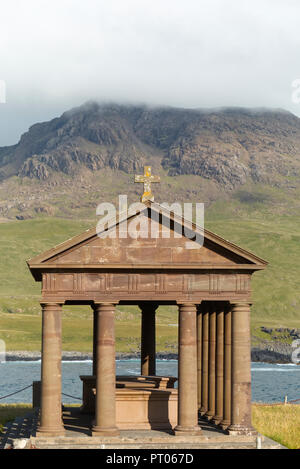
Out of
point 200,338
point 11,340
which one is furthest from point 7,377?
point 200,338

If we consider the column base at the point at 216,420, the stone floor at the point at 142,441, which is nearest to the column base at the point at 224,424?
the stone floor at the point at 142,441

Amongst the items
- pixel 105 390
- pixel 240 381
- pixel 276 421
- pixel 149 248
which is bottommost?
pixel 276 421

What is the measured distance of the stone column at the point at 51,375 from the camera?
3366cm

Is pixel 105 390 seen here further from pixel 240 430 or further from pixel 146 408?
pixel 240 430

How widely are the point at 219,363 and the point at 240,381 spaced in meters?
2.53

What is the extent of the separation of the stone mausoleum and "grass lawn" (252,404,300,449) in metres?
2.67

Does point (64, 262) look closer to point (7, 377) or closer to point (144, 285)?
point (144, 285)

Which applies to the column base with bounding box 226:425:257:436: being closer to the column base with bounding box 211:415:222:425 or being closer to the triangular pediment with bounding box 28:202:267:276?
the column base with bounding box 211:415:222:425

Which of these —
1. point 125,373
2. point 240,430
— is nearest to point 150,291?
point 240,430

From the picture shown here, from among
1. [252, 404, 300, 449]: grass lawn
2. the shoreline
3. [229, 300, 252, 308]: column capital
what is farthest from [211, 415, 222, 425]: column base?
the shoreline

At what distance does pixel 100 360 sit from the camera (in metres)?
33.9

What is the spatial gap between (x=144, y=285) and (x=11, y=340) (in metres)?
168

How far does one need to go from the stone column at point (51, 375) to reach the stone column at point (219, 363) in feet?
24.1

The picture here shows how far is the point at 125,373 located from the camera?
133250 millimetres
